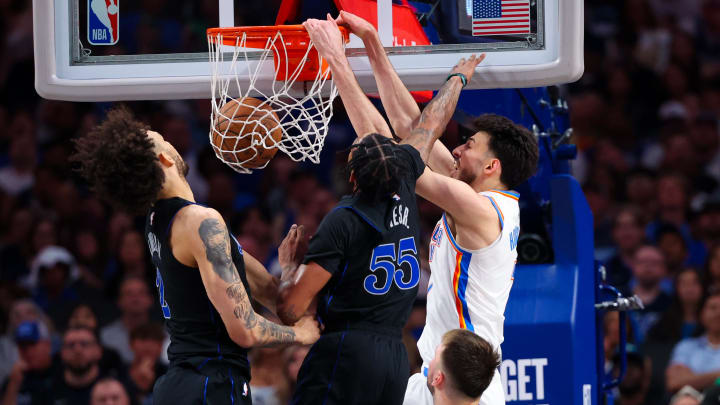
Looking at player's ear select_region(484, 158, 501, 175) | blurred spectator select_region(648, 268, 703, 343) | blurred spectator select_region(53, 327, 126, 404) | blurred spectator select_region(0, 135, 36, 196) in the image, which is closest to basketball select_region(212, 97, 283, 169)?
player's ear select_region(484, 158, 501, 175)

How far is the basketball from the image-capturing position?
448cm

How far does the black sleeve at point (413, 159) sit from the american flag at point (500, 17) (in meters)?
0.78

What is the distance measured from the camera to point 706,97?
1086 cm

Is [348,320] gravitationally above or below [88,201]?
below

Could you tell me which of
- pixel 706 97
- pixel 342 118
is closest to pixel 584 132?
pixel 706 97

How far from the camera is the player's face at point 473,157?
15.9 feet

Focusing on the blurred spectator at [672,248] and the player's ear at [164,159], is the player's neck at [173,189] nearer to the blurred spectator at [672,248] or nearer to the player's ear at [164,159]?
the player's ear at [164,159]

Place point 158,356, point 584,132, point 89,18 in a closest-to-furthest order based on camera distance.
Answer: point 89,18
point 158,356
point 584,132

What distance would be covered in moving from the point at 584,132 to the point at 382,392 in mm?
7058

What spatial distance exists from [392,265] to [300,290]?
1.27 ft

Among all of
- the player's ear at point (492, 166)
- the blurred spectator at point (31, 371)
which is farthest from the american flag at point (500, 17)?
the blurred spectator at point (31, 371)

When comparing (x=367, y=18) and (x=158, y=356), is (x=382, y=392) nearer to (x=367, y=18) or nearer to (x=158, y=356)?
(x=367, y=18)


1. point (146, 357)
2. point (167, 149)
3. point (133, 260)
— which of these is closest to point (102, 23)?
point (167, 149)

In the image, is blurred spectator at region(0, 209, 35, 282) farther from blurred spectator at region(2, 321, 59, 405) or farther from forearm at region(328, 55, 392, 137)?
forearm at region(328, 55, 392, 137)
